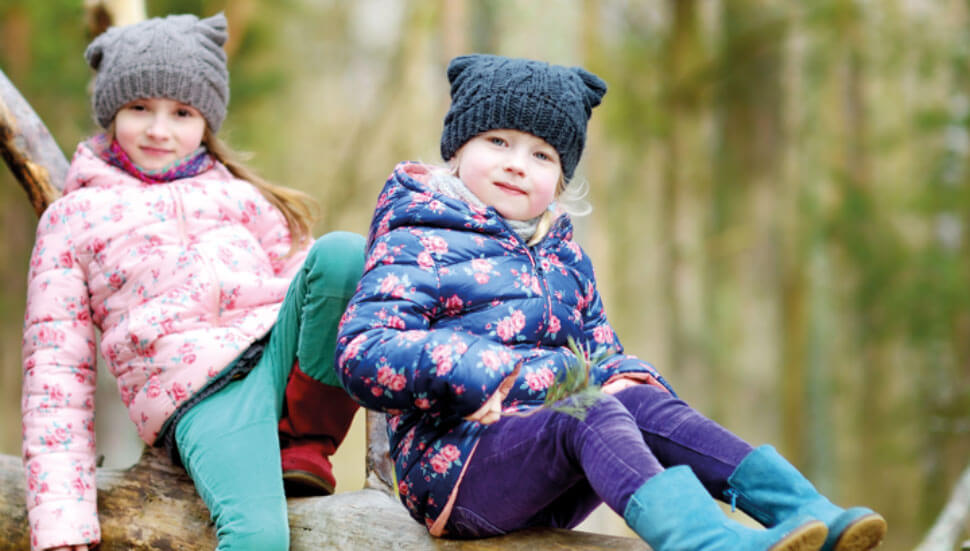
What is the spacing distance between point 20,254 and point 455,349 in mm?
8345

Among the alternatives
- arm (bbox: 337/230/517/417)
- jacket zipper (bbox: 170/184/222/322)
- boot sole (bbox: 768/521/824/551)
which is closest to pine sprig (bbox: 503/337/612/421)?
arm (bbox: 337/230/517/417)

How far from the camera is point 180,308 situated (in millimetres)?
2344

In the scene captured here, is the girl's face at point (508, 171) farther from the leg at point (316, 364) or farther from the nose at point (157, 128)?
the nose at point (157, 128)

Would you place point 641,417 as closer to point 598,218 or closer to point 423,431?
point 423,431

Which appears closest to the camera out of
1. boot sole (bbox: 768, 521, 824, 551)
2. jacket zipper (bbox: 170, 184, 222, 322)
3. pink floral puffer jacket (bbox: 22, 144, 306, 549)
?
boot sole (bbox: 768, 521, 824, 551)

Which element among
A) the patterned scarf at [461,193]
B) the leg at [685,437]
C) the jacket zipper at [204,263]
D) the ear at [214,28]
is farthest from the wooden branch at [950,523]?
the ear at [214,28]

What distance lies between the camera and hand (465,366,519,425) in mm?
1712

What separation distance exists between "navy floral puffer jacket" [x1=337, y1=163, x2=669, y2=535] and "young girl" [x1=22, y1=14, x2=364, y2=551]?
31 centimetres

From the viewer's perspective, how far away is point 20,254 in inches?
345

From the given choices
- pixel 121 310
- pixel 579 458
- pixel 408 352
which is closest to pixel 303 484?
pixel 121 310

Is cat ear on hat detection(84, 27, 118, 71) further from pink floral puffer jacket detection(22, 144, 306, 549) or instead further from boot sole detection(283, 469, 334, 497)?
boot sole detection(283, 469, 334, 497)

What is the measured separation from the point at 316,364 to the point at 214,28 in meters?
1.16

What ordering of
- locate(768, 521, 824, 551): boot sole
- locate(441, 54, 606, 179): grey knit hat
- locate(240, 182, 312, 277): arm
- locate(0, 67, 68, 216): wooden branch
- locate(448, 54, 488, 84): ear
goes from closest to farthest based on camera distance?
locate(768, 521, 824, 551): boot sole → locate(441, 54, 606, 179): grey knit hat → locate(448, 54, 488, 84): ear → locate(240, 182, 312, 277): arm → locate(0, 67, 68, 216): wooden branch

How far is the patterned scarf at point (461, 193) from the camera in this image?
2.03m
